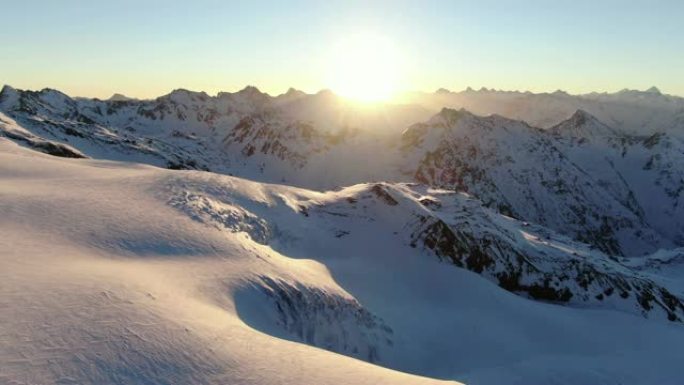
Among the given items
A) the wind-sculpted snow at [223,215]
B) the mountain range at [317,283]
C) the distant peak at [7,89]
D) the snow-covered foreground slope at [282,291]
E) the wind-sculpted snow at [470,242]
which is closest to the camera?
the snow-covered foreground slope at [282,291]

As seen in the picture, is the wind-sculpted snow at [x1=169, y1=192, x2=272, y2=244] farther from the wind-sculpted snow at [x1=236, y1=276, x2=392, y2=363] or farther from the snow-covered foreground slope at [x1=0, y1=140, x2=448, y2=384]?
the wind-sculpted snow at [x1=236, y1=276, x2=392, y2=363]

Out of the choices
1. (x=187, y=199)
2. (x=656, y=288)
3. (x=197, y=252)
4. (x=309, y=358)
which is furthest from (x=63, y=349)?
(x=656, y=288)

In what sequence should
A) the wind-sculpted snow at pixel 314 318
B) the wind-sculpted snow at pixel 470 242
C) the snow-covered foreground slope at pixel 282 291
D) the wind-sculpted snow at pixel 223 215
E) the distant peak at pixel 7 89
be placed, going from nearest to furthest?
the snow-covered foreground slope at pixel 282 291 < the wind-sculpted snow at pixel 314 318 < the wind-sculpted snow at pixel 223 215 < the wind-sculpted snow at pixel 470 242 < the distant peak at pixel 7 89

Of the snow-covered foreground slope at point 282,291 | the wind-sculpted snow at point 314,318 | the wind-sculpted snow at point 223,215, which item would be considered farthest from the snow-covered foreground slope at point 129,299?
the wind-sculpted snow at point 223,215

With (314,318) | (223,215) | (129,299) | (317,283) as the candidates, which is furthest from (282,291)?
(129,299)

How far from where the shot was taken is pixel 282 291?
2694cm

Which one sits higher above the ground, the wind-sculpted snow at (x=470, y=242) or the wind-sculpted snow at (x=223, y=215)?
the wind-sculpted snow at (x=223, y=215)

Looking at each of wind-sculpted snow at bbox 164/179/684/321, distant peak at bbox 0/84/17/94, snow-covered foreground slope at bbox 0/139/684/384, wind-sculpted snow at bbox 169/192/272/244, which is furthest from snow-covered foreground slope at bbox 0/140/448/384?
distant peak at bbox 0/84/17/94

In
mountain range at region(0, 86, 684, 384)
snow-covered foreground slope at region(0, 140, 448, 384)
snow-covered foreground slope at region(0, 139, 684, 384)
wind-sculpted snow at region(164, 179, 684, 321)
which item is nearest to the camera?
snow-covered foreground slope at region(0, 140, 448, 384)

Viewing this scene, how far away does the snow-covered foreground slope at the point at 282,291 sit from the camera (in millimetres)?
14711

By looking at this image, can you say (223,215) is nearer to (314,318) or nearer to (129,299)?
(314,318)

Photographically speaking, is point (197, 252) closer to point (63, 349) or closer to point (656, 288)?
point (63, 349)

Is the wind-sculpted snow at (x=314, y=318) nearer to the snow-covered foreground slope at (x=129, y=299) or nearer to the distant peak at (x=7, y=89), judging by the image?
the snow-covered foreground slope at (x=129, y=299)

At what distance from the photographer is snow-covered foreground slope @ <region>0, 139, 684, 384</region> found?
48.3 ft
